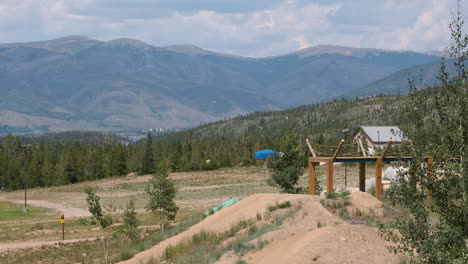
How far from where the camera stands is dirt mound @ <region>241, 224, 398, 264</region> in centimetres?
1580

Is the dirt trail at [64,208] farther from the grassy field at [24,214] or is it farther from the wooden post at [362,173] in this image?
the wooden post at [362,173]

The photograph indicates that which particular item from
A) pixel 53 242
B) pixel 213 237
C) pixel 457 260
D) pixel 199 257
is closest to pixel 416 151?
pixel 457 260

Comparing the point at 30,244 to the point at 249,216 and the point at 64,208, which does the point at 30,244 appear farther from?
the point at 64,208

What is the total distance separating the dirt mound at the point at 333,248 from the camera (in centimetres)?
1580

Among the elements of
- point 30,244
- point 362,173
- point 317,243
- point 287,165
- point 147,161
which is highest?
point 287,165

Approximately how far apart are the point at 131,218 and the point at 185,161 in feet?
279

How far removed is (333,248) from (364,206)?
31.4 ft

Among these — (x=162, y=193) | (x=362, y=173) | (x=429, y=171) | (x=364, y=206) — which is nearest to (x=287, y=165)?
(x=362, y=173)

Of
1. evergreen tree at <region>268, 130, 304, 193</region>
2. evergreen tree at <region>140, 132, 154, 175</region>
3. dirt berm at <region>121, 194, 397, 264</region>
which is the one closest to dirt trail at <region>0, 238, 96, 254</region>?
evergreen tree at <region>268, 130, 304, 193</region>

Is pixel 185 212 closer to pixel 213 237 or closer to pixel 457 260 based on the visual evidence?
pixel 213 237

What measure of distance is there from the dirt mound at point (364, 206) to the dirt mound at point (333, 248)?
689 cm

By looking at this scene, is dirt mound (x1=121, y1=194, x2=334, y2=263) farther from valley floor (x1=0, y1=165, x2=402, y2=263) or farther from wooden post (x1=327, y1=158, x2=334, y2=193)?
wooden post (x1=327, y1=158, x2=334, y2=193)

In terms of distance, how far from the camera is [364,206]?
83.0 feet

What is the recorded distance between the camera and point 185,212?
169 ft
